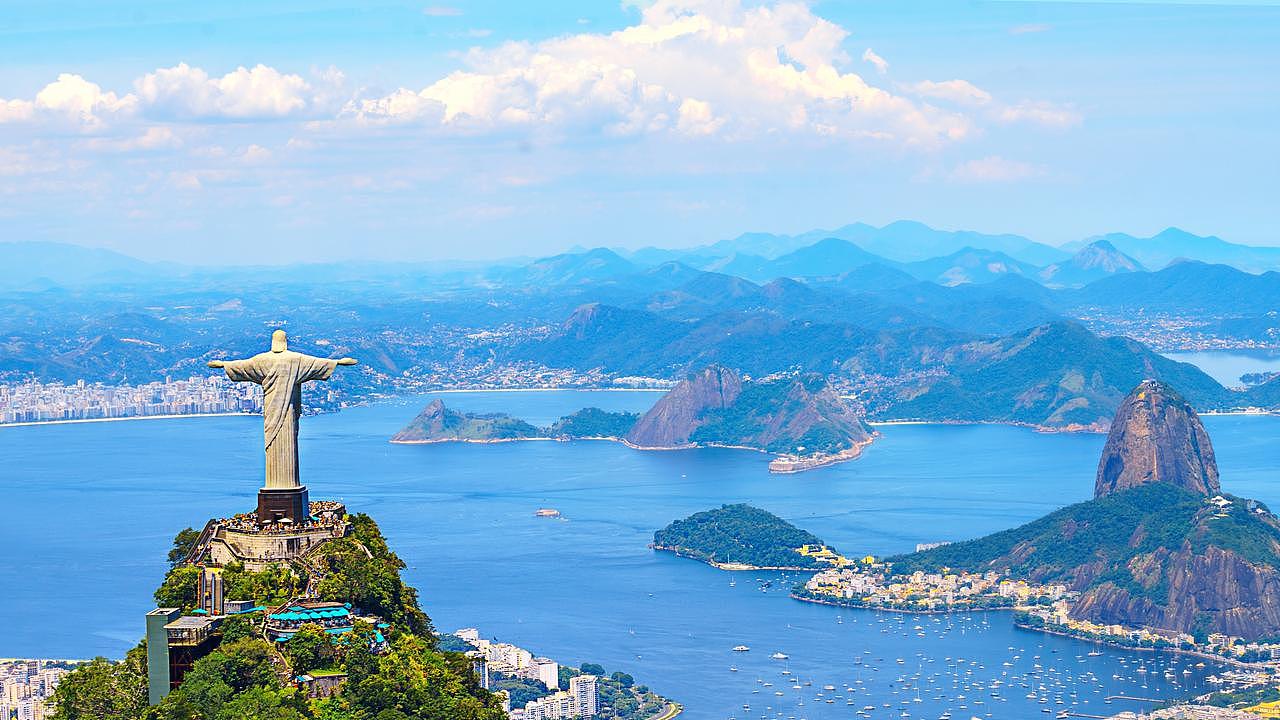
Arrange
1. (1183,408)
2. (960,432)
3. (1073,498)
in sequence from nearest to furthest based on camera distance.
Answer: (1183,408) < (1073,498) < (960,432)

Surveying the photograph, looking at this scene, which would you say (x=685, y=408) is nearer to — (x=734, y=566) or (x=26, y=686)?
(x=734, y=566)

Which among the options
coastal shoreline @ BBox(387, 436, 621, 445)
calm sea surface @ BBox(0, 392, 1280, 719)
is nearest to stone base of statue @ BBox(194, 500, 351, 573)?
calm sea surface @ BBox(0, 392, 1280, 719)

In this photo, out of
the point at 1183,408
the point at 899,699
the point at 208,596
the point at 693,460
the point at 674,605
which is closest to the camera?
the point at 208,596

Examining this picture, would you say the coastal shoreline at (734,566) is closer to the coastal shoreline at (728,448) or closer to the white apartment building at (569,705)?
the white apartment building at (569,705)

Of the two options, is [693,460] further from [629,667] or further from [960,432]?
[629,667]

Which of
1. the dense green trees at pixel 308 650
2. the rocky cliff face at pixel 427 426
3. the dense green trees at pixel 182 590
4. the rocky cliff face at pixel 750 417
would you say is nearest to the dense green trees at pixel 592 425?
the rocky cliff face at pixel 750 417

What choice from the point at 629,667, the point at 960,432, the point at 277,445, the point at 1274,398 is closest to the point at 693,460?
the point at 960,432

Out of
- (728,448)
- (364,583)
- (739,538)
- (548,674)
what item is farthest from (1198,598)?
(728,448)
